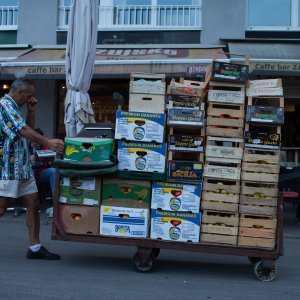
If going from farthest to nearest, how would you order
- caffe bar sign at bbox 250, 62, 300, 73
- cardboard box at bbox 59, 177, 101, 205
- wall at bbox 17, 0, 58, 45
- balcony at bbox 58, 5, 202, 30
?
wall at bbox 17, 0, 58, 45
balcony at bbox 58, 5, 202, 30
caffe bar sign at bbox 250, 62, 300, 73
cardboard box at bbox 59, 177, 101, 205

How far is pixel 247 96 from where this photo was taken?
221 inches

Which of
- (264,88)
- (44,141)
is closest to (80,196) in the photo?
(44,141)

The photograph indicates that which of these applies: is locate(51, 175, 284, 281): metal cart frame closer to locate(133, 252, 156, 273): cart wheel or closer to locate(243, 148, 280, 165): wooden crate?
locate(133, 252, 156, 273): cart wheel

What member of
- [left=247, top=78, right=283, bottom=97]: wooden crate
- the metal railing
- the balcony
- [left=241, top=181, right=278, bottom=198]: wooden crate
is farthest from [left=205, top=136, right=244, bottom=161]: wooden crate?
the metal railing

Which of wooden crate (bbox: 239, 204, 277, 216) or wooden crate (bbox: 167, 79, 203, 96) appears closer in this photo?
wooden crate (bbox: 239, 204, 277, 216)

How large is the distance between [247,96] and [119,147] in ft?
4.69

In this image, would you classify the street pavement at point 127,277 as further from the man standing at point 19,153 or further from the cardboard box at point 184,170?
the cardboard box at point 184,170

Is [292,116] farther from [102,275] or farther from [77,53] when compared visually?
[102,275]

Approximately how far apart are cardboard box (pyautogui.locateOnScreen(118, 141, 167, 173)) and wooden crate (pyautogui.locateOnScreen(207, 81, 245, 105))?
2.37 feet

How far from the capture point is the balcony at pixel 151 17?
12148 millimetres

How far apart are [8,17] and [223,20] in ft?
16.6

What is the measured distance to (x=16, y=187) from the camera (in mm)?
5809

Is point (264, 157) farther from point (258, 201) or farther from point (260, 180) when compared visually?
point (258, 201)

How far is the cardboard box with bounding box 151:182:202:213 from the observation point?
5.47 m
